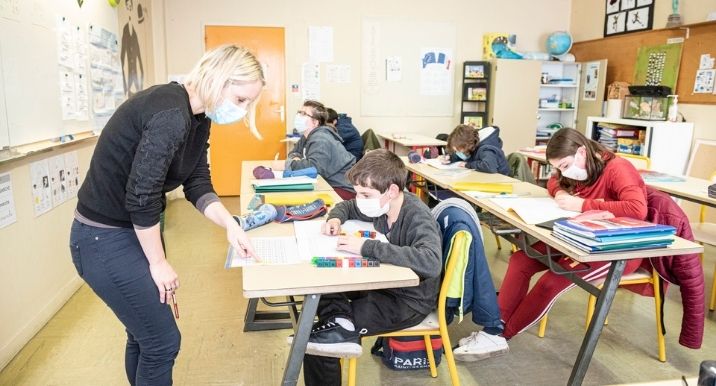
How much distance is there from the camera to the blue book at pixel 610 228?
1.72 meters

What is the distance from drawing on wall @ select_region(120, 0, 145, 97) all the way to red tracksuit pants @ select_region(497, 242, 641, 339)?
3.45 metres

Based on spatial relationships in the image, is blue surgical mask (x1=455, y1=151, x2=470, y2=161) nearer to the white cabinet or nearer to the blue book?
the blue book

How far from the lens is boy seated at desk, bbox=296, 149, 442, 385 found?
154 cm

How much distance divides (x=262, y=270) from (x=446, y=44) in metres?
5.44

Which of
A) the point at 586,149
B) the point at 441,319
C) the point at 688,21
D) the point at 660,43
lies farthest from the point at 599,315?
the point at 660,43

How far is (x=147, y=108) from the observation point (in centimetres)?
121

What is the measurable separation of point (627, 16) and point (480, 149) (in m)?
3.38

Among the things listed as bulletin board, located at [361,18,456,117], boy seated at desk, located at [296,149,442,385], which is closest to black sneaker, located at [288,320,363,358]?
boy seated at desk, located at [296,149,442,385]

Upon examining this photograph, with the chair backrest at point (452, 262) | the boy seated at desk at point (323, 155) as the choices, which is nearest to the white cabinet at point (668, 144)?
the boy seated at desk at point (323, 155)

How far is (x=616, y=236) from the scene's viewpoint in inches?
67.9

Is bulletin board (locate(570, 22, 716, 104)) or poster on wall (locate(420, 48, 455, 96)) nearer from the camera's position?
bulletin board (locate(570, 22, 716, 104))

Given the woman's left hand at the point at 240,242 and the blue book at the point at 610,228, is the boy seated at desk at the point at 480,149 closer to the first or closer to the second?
the blue book at the point at 610,228

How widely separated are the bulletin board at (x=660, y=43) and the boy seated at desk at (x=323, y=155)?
11.7ft

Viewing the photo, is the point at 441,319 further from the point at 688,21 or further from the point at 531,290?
the point at 688,21
